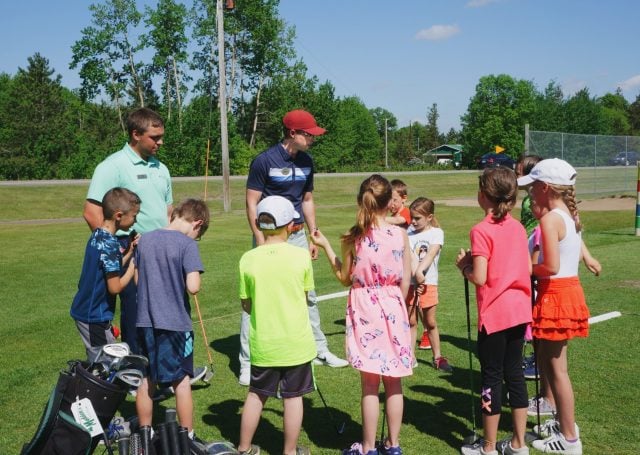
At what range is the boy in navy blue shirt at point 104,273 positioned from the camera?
4.12 m

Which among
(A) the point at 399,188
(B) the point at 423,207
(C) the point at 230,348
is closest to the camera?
(B) the point at 423,207

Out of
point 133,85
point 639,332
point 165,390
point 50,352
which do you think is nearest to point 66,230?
point 50,352

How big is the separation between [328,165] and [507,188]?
58.8 m

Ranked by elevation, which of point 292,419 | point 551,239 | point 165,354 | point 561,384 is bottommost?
point 292,419

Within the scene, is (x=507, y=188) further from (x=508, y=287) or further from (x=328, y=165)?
(x=328, y=165)

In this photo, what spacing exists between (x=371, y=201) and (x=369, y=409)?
1.31m

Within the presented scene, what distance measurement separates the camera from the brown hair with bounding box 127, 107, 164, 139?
4727 mm

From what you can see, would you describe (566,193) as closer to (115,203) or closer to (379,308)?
(379,308)

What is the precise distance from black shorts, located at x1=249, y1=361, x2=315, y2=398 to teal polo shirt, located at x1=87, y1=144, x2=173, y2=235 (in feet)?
5.16

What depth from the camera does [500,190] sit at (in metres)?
3.98

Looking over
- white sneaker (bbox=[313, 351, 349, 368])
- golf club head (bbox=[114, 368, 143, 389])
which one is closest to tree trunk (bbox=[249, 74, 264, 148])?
white sneaker (bbox=[313, 351, 349, 368])

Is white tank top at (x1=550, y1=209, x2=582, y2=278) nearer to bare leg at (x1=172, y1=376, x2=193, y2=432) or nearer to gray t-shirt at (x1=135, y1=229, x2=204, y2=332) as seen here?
gray t-shirt at (x1=135, y1=229, x2=204, y2=332)

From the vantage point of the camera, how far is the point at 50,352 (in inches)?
269

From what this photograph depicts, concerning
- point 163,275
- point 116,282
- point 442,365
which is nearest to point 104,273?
point 116,282
